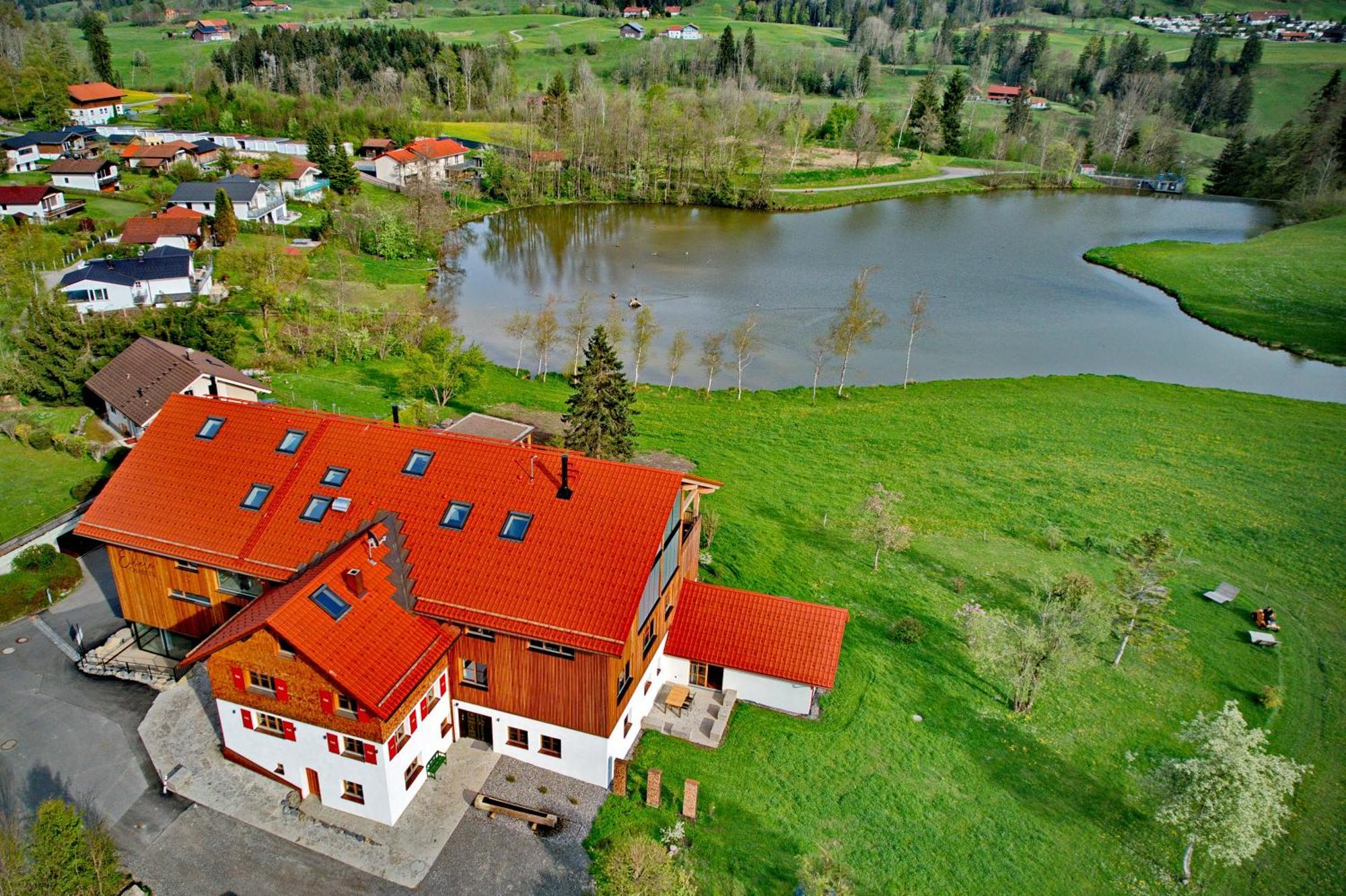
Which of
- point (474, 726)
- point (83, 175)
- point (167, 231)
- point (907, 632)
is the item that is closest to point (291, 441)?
point (474, 726)

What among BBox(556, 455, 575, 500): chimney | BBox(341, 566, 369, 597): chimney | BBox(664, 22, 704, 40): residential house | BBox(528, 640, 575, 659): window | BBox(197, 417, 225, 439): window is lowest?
BBox(528, 640, 575, 659): window

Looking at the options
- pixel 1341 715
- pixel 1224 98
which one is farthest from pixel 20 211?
pixel 1224 98

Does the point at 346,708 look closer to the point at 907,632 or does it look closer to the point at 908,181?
the point at 907,632

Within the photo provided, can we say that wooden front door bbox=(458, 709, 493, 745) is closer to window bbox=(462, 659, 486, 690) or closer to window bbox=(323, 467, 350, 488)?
window bbox=(462, 659, 486, 690)

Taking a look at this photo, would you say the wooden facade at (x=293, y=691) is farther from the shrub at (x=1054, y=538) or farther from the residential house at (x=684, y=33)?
the residential house at (x=684, y=33)

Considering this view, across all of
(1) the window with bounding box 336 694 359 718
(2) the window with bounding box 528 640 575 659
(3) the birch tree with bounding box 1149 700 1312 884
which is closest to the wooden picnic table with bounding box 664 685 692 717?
(2) the window with bounding box 528 640 575 659

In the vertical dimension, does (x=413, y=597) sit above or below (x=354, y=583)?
below
